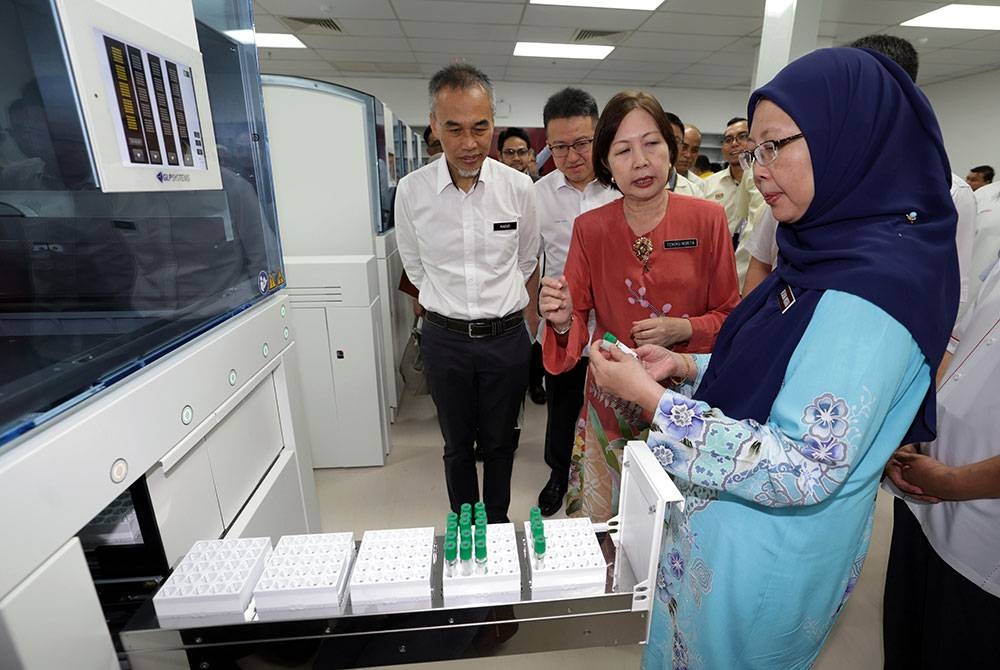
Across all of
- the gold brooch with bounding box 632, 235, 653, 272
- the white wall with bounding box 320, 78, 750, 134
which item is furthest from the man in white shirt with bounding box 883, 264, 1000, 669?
the white wall with bounding box 320, 78, 750, 134

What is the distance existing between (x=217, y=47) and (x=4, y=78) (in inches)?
20.3

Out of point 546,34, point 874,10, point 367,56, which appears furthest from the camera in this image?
point 367,56

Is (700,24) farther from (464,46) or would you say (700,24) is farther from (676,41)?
(464,46)

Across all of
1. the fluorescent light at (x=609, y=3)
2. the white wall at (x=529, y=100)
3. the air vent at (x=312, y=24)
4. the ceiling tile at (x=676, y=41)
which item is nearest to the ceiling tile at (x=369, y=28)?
the air vent at (x=312, y=24)

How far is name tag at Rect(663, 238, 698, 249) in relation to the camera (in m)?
1.47

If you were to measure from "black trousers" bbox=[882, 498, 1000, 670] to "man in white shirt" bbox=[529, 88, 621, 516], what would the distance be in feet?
4.10

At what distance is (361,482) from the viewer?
105 inches

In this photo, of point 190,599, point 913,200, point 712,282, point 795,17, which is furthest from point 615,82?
point 190,599

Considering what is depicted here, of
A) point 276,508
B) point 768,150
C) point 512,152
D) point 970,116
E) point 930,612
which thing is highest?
point 970,116

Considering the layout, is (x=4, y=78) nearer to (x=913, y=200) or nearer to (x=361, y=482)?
(x=913, y=200)

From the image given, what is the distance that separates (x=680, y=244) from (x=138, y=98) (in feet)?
4.32

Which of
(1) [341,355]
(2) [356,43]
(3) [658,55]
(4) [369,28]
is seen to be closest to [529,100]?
(3) [658,55]

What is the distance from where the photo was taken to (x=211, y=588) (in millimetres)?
662

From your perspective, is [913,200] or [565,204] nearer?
[913,200]
